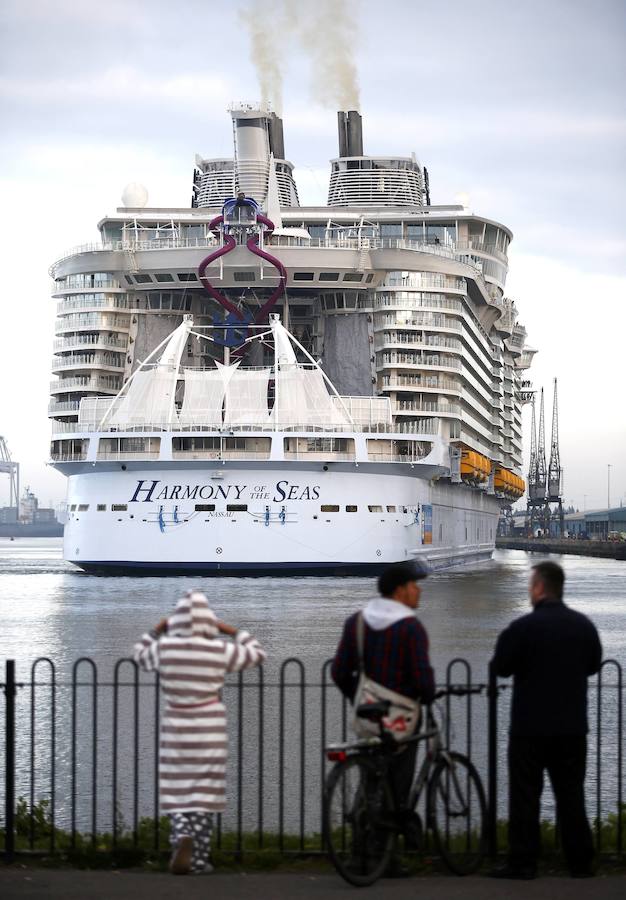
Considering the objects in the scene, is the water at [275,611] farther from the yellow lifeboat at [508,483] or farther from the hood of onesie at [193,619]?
the yellow lifeboat at [508,483]

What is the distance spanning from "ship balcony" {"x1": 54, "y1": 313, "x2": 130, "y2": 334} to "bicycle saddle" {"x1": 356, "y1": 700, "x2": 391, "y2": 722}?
60.0 m

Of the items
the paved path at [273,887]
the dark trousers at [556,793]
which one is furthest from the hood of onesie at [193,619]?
the dark trousers at [556,793]

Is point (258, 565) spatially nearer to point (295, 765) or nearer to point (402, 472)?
point (402, 472)

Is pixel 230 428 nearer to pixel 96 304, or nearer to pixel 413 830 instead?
pixel 96 304

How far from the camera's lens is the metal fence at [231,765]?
10.8 metres

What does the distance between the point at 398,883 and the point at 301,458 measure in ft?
159

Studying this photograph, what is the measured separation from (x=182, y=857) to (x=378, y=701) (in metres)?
1.65

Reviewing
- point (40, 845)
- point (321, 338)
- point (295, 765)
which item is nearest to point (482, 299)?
point (321, 338)

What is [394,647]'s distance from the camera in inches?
373

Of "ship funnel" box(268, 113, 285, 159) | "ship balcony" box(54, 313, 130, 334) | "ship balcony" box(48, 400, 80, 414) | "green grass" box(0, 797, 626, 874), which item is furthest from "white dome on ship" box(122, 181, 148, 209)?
"green grass" box(0, 797, 626, 874)

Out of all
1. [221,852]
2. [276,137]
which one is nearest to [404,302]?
[276,137]

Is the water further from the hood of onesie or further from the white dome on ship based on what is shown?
the white dome on ship

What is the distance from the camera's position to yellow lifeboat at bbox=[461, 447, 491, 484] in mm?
76125

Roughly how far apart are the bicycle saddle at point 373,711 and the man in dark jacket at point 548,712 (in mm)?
833
